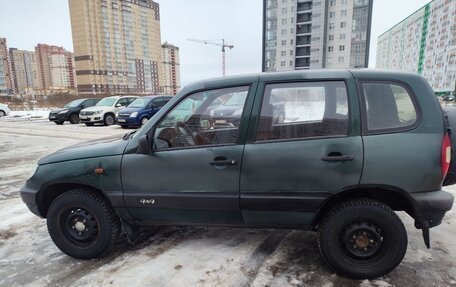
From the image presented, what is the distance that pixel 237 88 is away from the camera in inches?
111

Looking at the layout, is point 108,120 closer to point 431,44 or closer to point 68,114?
point 68,114

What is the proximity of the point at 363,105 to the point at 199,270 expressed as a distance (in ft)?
6.70

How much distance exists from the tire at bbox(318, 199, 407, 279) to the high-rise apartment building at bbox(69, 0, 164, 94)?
64.7 metres

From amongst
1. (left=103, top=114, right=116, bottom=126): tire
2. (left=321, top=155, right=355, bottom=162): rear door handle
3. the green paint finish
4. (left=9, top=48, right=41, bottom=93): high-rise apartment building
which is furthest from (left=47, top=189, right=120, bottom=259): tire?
the green paint finish

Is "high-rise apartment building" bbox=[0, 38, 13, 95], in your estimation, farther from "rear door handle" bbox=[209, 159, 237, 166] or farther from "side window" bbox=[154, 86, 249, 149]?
"rear door handle" bbox=[209, 159, 237, 166]

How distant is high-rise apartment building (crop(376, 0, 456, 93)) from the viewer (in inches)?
3169

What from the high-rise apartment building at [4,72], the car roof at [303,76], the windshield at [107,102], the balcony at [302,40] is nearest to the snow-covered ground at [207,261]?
the car roof at [303,76]

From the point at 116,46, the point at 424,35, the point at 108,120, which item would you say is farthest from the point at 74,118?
the point at 424,35

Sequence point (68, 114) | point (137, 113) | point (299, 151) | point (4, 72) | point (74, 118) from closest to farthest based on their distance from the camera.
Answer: point (299, 151) → point (137, 113) → point (68, 114) → point (74, 118) → point (4, 72)

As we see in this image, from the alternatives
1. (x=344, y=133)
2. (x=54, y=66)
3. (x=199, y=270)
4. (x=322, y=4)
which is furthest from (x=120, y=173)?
(x=54, y=66)

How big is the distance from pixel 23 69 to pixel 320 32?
68.8 meters

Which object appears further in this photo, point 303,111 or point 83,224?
point 83,224

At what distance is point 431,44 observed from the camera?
297 ft

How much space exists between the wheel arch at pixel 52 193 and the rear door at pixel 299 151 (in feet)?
4.93
